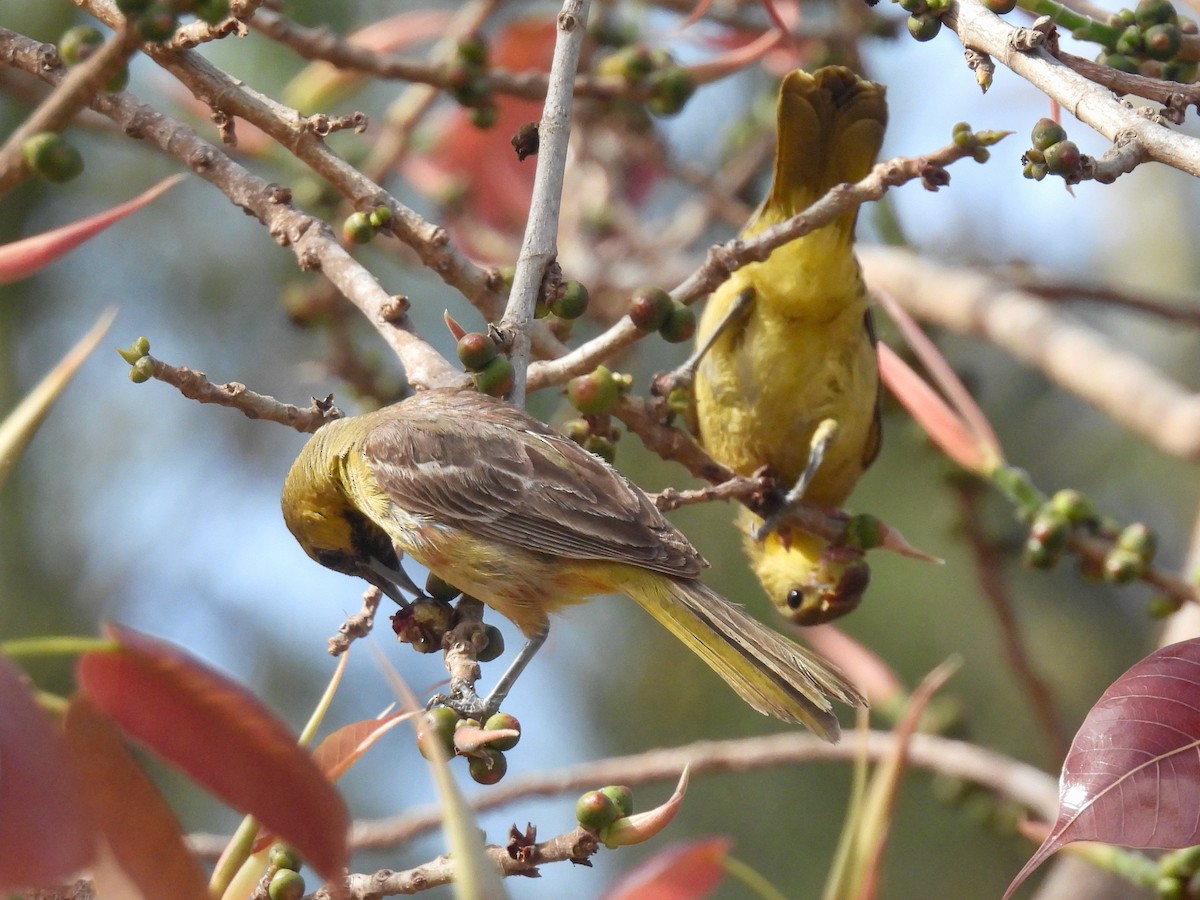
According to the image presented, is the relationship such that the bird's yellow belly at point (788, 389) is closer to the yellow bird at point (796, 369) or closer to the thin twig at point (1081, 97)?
the yellow bird at point (796, 369)

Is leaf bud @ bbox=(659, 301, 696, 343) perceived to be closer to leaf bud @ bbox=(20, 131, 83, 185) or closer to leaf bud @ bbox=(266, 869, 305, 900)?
leaf bud @ bbox=(20, 131, 83, 185)

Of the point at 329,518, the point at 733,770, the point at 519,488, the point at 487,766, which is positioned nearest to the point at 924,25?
the point at 519,488

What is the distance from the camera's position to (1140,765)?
1624mm

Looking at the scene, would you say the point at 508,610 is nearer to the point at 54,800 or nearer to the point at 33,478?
the point at 54,800

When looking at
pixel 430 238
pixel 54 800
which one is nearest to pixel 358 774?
pixel 430 238

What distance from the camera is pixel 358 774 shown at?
5957mm

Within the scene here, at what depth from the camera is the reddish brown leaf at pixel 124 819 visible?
1.32 metres

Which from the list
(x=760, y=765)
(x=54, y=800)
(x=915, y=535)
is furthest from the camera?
(x=915, y=535)

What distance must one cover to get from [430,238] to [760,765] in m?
1.83

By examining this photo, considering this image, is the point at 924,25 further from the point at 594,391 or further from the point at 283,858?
the point at 283,858

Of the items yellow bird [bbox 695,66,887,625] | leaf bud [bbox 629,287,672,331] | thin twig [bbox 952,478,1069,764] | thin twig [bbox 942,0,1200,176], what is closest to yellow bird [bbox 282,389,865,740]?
leaf bud [bbox 629,287,672,331]

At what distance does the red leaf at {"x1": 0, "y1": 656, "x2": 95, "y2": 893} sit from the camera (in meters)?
1.18

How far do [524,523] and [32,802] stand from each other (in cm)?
152

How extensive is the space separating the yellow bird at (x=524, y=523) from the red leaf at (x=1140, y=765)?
30.4 inches
